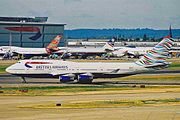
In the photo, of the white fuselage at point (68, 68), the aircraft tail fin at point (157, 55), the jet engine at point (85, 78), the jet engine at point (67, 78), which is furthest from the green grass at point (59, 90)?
the aircraft tail fin at point (157, 55)

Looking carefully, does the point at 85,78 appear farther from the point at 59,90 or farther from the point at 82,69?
the point at 59,90

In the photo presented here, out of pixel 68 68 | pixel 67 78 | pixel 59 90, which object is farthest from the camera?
pixel 68 68

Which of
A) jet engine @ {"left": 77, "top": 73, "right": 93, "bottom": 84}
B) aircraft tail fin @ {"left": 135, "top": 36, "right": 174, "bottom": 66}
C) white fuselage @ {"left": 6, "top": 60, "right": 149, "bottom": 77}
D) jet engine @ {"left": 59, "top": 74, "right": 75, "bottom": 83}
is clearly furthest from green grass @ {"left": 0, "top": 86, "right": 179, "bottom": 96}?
aircraft tail fin @ {"left": 135, "top": 36, "right": 174, "bottom": 66}

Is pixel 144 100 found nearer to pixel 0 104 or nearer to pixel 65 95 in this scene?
pixel 65 95

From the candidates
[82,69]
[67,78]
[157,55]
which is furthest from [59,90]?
[157,55]

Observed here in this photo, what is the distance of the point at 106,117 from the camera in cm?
4828

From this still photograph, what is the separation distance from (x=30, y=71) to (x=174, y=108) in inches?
1649

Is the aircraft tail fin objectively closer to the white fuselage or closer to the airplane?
the airplane

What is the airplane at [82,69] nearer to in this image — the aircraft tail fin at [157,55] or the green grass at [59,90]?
the aircraft tail fin at [157,55]

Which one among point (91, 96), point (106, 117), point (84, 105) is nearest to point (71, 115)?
point (106, 117)

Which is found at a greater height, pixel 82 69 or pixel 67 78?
pixel 82 69

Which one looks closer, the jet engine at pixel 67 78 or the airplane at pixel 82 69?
the jet engine at pixel 67 78

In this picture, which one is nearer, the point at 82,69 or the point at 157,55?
the point at 82,69

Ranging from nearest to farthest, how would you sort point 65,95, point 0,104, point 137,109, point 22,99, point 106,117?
point 106,117 → point 137,109 → point 0,104 → point 22,99 → point 65,95
